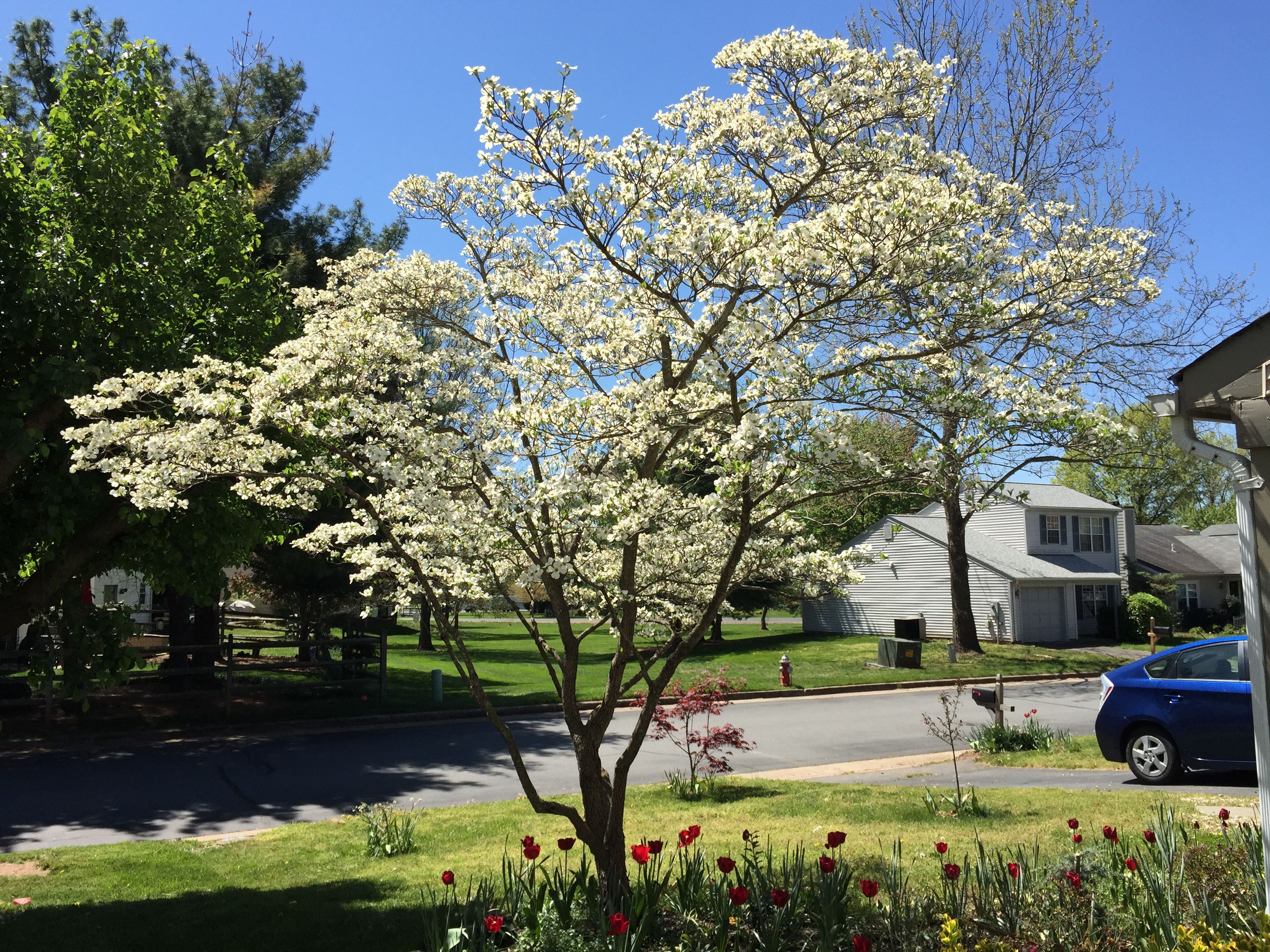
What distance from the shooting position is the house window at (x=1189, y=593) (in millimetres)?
48406

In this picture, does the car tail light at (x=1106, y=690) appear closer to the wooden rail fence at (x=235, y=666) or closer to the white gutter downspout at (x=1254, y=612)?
the white gutter downspout at (x=1254, y=612)

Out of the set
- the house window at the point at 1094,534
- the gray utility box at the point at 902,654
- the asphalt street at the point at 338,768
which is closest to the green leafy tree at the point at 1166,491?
the house window at the point at 1094,534

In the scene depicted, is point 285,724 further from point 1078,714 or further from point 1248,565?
point 1248,565

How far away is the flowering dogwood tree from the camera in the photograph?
532cm

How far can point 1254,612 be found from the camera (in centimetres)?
491

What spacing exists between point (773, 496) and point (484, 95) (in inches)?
119

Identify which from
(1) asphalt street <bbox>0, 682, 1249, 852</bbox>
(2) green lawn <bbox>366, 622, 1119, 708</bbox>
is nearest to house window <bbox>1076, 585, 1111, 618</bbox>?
(2) green lawn <bbox>366, 622, 1119, 708</bbox>

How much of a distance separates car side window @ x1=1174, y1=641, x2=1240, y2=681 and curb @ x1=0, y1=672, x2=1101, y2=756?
23.5 ft

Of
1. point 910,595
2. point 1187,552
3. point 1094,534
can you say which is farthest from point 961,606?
point 1187,552

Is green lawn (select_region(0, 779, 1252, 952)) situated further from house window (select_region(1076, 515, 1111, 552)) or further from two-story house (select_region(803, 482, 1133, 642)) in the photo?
house window (select_region(1076, 515, 1111, 552))

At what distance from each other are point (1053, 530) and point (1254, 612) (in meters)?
38.5

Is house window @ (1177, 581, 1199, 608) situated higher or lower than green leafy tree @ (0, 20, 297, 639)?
lower

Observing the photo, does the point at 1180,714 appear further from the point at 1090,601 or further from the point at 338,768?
the point at 1090,601

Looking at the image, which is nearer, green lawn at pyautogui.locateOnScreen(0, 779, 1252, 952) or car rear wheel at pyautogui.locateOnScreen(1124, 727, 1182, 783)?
green lawn at pyautogui.locateOnScreen(0, 779, 1252, 952)
